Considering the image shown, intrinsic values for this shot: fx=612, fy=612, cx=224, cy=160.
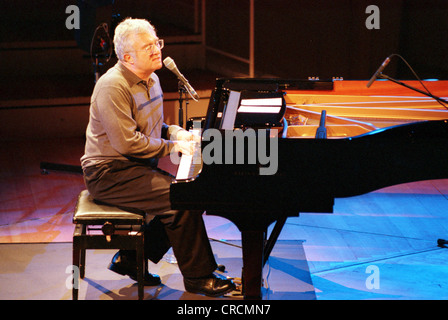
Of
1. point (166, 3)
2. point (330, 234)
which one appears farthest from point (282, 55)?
point (330, 234)

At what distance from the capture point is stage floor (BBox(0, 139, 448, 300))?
10.0 feet

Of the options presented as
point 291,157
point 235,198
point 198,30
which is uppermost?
point 198,30

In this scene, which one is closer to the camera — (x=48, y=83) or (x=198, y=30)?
(x=48, y=83)

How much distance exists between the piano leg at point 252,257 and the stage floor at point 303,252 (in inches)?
20.6

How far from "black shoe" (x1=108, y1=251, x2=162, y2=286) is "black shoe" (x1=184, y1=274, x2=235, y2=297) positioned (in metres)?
0.25

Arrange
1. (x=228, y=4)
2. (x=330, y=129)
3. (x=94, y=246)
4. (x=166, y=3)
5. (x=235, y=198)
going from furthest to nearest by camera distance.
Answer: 1. (x=166, y=3)
2. (x=228, y=4)
3. (x=330, y=129)
4. (x=94, y=246)
5. (x=235, y=198)

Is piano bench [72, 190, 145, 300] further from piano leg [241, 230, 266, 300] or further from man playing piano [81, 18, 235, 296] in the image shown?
piano leg [241, 230, 266, 300]

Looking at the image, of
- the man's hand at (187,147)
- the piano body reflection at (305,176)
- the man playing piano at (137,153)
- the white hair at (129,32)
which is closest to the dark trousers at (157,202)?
the man playing piano at (137,153)

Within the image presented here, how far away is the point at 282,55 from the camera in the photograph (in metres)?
6.86

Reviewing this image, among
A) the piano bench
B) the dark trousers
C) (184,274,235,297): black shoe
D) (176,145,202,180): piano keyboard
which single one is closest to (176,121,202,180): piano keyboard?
(176,145,202,180): piano keyboard

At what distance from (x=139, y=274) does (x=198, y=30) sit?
5028 mm

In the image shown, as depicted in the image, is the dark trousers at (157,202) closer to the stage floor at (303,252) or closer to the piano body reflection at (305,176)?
the stage floor at (303,252)

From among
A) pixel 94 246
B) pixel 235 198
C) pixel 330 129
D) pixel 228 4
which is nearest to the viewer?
pixel 235 198
